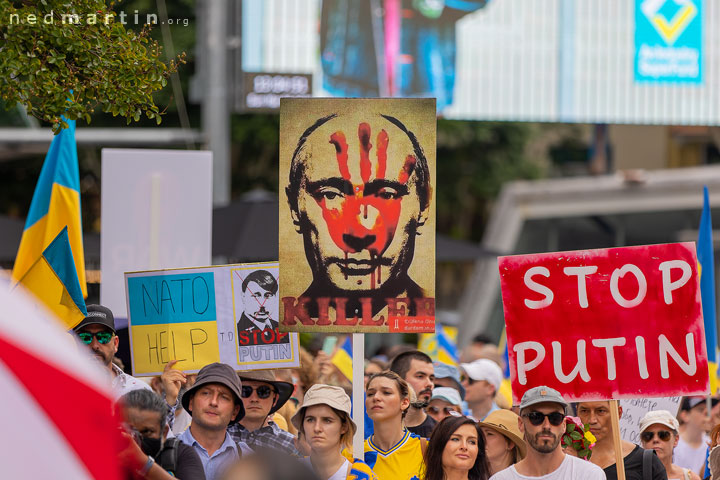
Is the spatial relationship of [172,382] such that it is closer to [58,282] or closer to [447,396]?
[58,282]

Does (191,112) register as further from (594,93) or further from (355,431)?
(355,431)

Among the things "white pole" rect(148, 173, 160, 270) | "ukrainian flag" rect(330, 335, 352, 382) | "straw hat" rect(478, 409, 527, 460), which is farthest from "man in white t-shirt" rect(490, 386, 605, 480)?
"ukrainian flag" rect(330, 335, 352, 382)

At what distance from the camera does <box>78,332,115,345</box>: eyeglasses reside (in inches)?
227

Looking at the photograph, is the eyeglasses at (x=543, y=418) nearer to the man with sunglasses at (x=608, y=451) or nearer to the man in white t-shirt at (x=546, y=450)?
the man in white t-shirt at (x=546, y=450)

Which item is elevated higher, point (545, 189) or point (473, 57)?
point (473, 57)

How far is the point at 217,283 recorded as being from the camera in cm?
668

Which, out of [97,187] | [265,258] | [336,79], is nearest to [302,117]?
[265,258]

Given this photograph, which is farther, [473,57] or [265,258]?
[473,57]

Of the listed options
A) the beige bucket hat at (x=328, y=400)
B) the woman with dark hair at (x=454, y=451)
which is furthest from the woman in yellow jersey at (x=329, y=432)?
the woman with dark hair at (x=454, y=451)

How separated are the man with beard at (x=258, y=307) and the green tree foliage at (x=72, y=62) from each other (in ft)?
4.69

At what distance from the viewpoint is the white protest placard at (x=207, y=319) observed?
6.53m

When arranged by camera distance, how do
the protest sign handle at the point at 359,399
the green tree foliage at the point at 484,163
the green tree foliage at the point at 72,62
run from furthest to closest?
the green tree foliage at the point at 484,163, the protest sign handle at the point at 359,399, the green tree foliage at the point at 72,62

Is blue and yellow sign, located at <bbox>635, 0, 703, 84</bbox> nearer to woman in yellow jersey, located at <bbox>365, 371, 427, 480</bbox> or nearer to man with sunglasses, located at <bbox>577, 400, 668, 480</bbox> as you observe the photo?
man with sunglasses, located at <bbox>577, 400, 668, 480</bbox>

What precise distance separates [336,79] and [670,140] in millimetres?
15563
